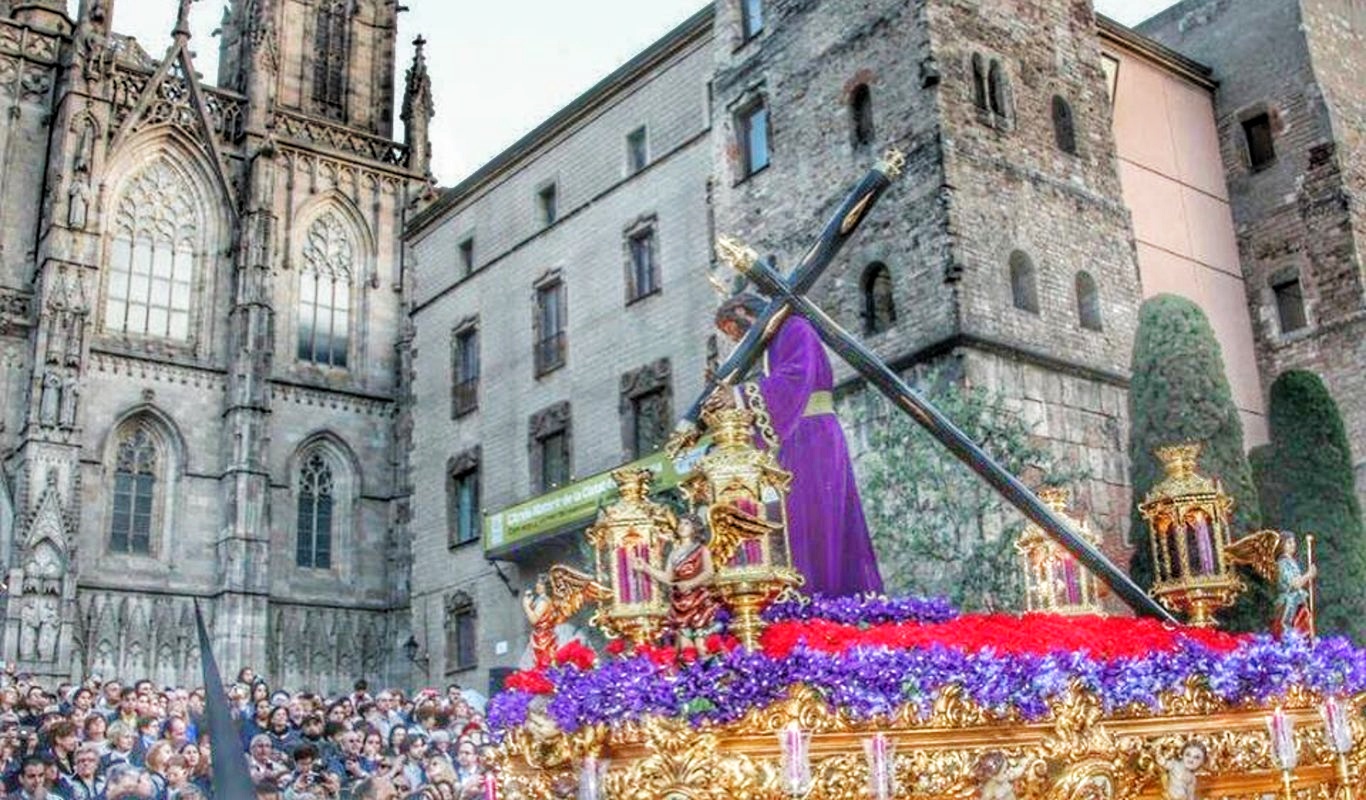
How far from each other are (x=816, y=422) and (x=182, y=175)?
93.8 feet

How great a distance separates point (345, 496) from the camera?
32.8 m

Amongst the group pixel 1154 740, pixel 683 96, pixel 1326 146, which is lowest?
pixel 1154 740

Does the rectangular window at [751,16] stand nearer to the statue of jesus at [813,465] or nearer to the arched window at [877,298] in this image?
the arched window at [877,298]

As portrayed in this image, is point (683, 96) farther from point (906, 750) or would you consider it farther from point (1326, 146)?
point (906, 750)

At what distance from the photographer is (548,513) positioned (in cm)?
2445

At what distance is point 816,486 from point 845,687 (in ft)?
7.15

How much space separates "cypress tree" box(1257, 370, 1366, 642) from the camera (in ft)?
56.5

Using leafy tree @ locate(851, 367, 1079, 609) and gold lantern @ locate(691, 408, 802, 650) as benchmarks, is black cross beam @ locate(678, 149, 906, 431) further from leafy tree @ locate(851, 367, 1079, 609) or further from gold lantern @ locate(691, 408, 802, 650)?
leafy tree @ locate(851, 367, 1079, 609)

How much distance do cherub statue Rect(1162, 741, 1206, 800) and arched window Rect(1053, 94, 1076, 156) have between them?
1718 centimetres

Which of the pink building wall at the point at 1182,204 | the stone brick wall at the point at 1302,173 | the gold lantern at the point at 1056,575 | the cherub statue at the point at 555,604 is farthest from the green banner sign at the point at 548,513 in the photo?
the cherub statue at the point at 555,604

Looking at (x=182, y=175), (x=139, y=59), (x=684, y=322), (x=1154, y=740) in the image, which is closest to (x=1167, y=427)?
(x=684, y=322)

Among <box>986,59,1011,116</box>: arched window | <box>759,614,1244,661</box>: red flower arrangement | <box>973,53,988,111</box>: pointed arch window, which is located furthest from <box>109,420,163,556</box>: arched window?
<box>759,614,1244,661</box>: red flower arrangement

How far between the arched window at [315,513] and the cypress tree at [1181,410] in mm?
21045

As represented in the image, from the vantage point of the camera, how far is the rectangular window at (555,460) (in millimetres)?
27047
